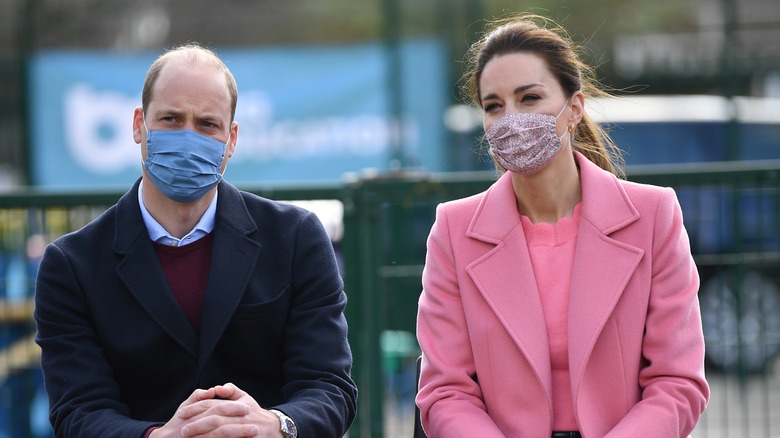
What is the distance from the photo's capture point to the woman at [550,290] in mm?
3750

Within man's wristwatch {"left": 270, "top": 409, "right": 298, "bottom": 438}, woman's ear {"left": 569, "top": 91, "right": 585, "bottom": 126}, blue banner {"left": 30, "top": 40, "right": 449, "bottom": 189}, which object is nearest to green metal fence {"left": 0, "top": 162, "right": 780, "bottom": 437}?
woman's ear {"left": 569, "top": 91, "right": 585, "bottom": 126}

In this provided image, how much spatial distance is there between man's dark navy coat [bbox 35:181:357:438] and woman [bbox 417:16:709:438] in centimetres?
38

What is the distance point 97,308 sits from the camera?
3.76 meters

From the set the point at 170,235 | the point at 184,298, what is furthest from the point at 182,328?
the point at 170,235

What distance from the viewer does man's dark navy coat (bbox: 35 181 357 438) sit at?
371 cm

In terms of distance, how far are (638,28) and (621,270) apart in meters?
17.8

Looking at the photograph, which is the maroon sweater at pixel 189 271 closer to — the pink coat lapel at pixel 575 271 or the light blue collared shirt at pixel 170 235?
the light blue collared shirt at pixel 170 235

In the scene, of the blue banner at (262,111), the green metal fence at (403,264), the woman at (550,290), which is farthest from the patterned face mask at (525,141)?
the blue banner at (262,111)

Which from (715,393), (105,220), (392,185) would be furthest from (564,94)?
(715,393)

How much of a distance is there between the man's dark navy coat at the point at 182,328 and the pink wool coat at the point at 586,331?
365 millimetres

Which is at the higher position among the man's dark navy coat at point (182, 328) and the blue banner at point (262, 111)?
the blue banner at point (262, 111)

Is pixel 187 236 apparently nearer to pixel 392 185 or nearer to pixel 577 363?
pixel 577 363

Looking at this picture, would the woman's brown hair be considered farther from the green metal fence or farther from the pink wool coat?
the green metal fence

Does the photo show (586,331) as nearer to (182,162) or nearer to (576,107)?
(576,107)
